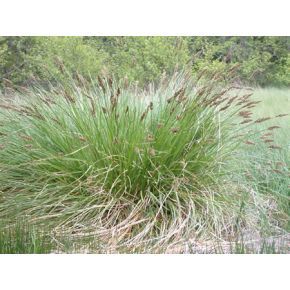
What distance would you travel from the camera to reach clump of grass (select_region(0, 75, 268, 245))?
255 centimetres

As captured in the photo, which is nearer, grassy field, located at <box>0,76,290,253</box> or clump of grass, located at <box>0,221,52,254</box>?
clump of grass, located at <box>0,221,52,254</box>

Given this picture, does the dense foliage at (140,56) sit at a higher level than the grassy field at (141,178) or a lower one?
higher

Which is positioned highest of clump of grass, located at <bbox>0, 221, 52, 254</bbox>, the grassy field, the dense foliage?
the dense foliage

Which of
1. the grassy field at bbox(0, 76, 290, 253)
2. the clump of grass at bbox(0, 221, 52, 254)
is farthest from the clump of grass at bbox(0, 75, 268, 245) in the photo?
the clump of grass at bbox(0, 221, 52, 254)

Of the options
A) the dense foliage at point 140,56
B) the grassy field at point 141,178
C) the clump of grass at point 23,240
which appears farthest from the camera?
the dense foliage at point 140,56

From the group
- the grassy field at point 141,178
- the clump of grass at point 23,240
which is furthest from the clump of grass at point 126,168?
the clump of grass at point 23,240

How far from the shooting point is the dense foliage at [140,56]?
3.21 m

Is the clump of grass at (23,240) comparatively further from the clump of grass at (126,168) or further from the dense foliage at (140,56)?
the dense foliage at (140,56)

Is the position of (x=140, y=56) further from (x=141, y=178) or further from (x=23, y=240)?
(x=23, y=240)

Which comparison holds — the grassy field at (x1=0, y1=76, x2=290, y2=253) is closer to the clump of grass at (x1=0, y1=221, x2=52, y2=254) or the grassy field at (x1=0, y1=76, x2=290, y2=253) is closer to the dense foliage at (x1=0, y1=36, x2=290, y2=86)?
the clump of grass at (x1=0, y1=221, x2=52, y2=254)

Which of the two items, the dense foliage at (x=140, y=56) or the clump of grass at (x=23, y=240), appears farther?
the dense foliage at (x=140, y=56)

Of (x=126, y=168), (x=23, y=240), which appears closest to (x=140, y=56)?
(x=126, y=168)

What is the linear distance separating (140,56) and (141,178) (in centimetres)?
111
